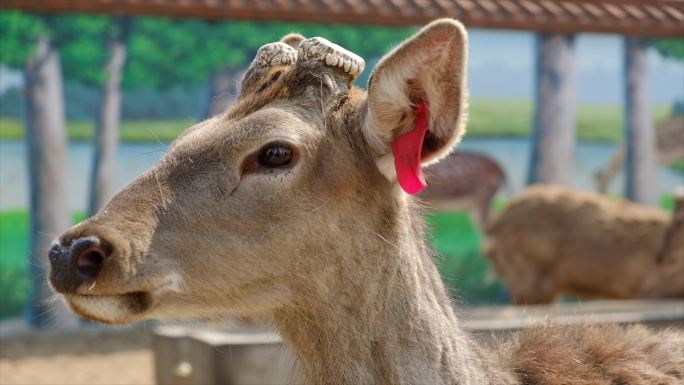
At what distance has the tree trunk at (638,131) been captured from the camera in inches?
506

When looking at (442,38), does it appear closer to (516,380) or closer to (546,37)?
(516,380)

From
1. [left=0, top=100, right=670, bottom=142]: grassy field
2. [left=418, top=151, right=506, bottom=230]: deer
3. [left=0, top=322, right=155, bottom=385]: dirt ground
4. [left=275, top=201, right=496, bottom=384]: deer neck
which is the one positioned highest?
[left=275, top=201, right=496, bottom=384]: deer neck

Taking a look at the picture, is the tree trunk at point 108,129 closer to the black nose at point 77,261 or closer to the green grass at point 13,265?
the green grass at point 13,265

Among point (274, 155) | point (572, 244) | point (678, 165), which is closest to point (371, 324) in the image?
point (274, 155)

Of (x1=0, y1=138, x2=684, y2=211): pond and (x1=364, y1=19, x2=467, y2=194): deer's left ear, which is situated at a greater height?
(x1=364, y1=19, x2=467, y2=194): deer's left ear

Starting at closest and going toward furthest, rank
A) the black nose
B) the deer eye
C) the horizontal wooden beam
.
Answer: the black nose, the deer eye, the horizontal wooden beam

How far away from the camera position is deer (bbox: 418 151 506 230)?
40.7 ft

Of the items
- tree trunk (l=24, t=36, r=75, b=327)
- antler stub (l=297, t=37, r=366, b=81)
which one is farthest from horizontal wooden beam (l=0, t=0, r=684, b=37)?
antler stub (l=297, t=37, r=366, b=81)

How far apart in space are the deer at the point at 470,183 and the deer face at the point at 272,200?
8.82 m

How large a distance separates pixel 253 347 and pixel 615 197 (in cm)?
756

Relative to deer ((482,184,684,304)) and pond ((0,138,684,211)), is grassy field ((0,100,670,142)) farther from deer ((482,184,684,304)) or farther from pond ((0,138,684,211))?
deer ((482,184,684,304))

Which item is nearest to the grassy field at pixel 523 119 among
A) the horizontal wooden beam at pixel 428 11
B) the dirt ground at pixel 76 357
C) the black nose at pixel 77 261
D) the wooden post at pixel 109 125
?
the horizontal wooden beam at pixel 428 11

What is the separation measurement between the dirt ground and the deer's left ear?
5.86 metres

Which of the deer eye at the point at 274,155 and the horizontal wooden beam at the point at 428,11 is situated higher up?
the horizontal wooden beam at the point at 428,11
